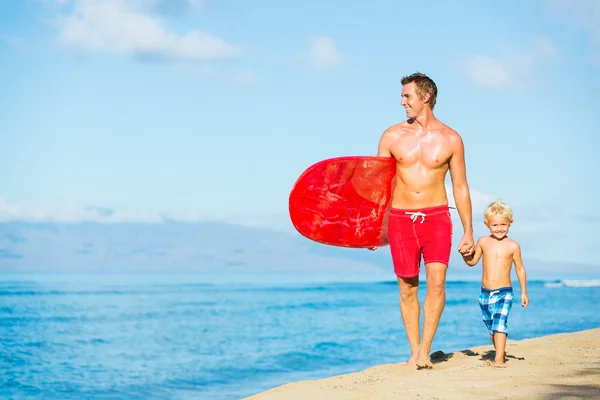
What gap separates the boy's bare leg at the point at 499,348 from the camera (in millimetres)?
5207

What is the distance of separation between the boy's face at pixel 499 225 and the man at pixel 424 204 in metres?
0.17

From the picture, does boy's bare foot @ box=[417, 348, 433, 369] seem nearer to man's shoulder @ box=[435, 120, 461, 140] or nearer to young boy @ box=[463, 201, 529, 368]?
young boy @ box=[463, 201, 529, 368]

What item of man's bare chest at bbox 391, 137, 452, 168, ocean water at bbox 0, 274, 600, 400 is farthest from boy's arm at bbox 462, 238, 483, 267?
ocean water at bbox 0, 274, 600, 400

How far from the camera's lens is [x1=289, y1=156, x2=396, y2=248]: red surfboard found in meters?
6.02

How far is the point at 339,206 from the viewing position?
6172 mm

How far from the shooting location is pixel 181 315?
2520 cm

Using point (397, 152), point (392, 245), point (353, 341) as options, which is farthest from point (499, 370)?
point (353, 341)

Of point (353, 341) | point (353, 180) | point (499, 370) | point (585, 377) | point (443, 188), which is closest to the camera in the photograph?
point (585, 377)

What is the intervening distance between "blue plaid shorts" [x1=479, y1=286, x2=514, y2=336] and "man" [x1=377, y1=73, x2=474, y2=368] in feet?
1.19

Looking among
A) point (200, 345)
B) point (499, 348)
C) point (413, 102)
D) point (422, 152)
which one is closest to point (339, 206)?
point (422, 152)

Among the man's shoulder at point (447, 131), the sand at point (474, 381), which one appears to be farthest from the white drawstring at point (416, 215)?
the sand at point (474, 381)

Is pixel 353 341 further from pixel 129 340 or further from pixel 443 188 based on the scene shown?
pixel 443 188

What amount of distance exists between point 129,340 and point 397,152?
42.2ft

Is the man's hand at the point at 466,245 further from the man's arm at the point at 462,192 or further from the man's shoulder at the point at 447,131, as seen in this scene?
the man's shoulder at the point at 447,131
